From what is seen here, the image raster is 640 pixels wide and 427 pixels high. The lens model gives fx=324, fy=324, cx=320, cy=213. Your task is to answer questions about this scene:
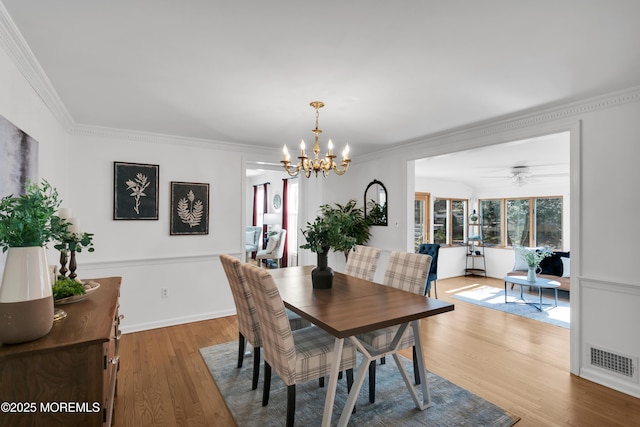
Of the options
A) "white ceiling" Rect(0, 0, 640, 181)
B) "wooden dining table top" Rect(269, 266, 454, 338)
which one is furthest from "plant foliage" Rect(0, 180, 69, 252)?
"wooden dining table top" Rect(269, 266, 454, 338)

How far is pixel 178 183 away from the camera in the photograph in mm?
4109

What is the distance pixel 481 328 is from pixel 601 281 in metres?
1.62

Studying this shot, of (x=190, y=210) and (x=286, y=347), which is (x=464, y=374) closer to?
(x=286, y=347)

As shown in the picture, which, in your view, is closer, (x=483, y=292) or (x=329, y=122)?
(x=329, y=122)

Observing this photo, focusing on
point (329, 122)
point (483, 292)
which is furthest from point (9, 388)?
point (483, 292)

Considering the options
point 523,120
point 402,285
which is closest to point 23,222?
point 402,285

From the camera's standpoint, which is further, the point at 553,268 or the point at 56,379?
the point at 553,268

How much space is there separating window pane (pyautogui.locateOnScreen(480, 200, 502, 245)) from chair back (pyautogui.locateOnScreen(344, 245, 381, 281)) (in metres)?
5.55

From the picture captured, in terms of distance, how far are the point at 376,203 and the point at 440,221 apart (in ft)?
10.8

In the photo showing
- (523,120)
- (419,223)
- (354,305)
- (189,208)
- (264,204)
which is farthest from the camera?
(264,204)

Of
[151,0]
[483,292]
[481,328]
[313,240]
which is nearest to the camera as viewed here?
[151,0]

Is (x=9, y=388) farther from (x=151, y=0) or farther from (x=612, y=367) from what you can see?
(x=612, y=367)

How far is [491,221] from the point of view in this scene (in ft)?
25.6

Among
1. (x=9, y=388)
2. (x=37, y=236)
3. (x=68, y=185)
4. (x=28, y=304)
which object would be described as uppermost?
(x=68, y=185)
